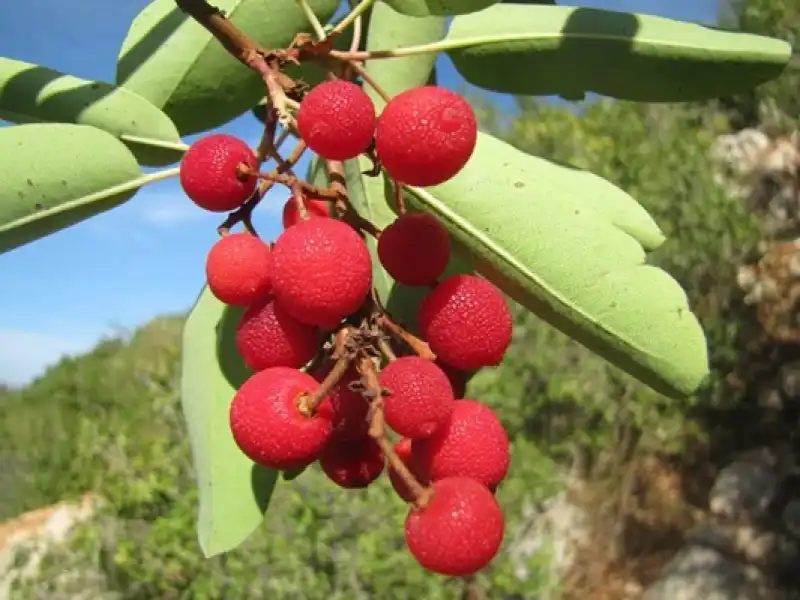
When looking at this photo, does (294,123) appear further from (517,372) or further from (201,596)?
(517,372)

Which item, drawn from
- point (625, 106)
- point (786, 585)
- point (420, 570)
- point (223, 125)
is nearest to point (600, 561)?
point (786, 585)

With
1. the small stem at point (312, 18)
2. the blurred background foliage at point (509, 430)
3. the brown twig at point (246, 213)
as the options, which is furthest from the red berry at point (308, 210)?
the blurred background foliage at point (509, 430)

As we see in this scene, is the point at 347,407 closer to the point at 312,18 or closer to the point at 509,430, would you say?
the point at 312,18

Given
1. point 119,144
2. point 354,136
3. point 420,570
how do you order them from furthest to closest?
point 420,570, point 119,144, point 354,136

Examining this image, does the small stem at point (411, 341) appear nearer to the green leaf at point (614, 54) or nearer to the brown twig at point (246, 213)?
the brown twig at point (246, 213)

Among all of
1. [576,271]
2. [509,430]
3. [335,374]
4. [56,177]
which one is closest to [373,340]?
[335,374]
